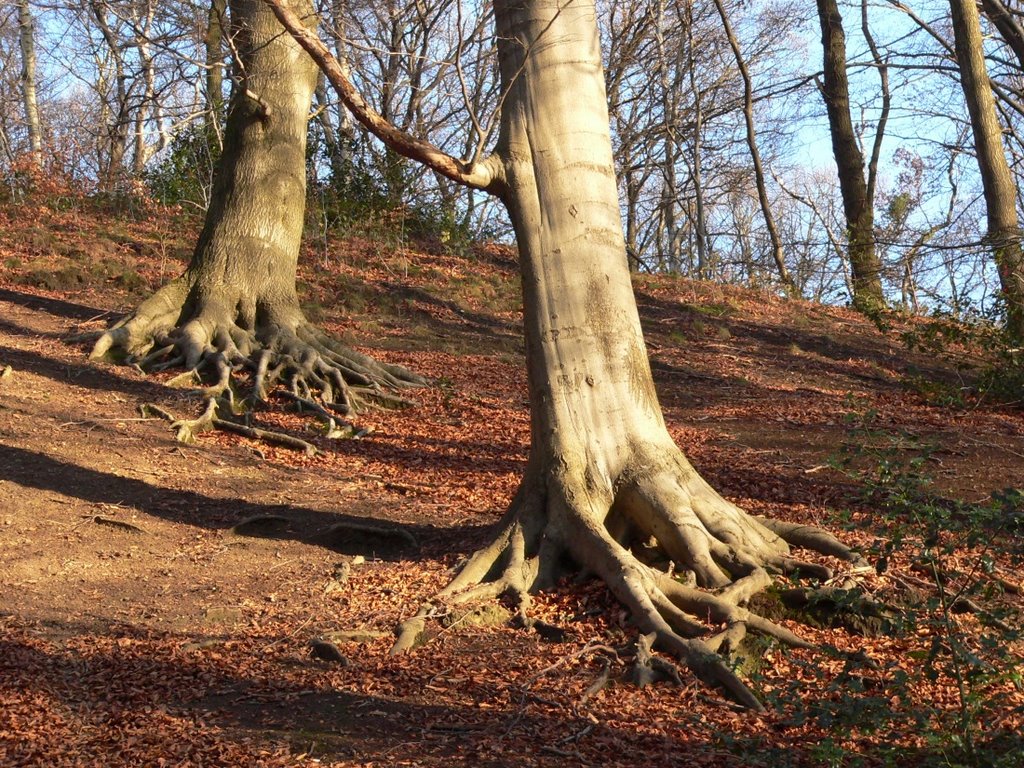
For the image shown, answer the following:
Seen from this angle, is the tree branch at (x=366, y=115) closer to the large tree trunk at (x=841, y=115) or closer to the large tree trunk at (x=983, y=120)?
the large tree trunk at (x=983, y=120)

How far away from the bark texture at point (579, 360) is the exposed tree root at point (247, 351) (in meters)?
4.92

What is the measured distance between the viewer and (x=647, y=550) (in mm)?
5785

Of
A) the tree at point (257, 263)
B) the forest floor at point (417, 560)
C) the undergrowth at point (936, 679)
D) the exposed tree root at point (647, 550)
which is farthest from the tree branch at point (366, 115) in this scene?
the tree at point (257, 263)

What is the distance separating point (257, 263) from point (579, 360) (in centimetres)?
667

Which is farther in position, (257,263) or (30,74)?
(30,74)

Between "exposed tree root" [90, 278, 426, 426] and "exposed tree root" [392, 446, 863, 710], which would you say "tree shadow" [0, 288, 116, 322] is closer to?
"exposed tree root" [90, 278, 426, 426]

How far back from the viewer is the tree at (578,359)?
18.3 feet

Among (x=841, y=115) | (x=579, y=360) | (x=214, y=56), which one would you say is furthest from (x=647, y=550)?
(x=841, y=115)

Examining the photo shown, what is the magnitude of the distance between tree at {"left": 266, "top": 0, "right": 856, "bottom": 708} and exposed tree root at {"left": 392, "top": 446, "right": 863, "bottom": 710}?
0.04 ft

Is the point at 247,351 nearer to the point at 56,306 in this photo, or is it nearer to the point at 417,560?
the point at 56,306

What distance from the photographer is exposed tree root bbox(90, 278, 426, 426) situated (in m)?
10.3

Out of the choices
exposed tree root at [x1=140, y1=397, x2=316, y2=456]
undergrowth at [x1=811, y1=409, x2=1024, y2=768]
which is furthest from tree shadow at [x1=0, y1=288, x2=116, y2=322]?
undergrowth at [x1=811, y1=409, x2=1024, y2=768]

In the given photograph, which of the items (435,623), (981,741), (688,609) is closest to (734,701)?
(688,609)

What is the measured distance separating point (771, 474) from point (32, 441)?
6.42 metres
